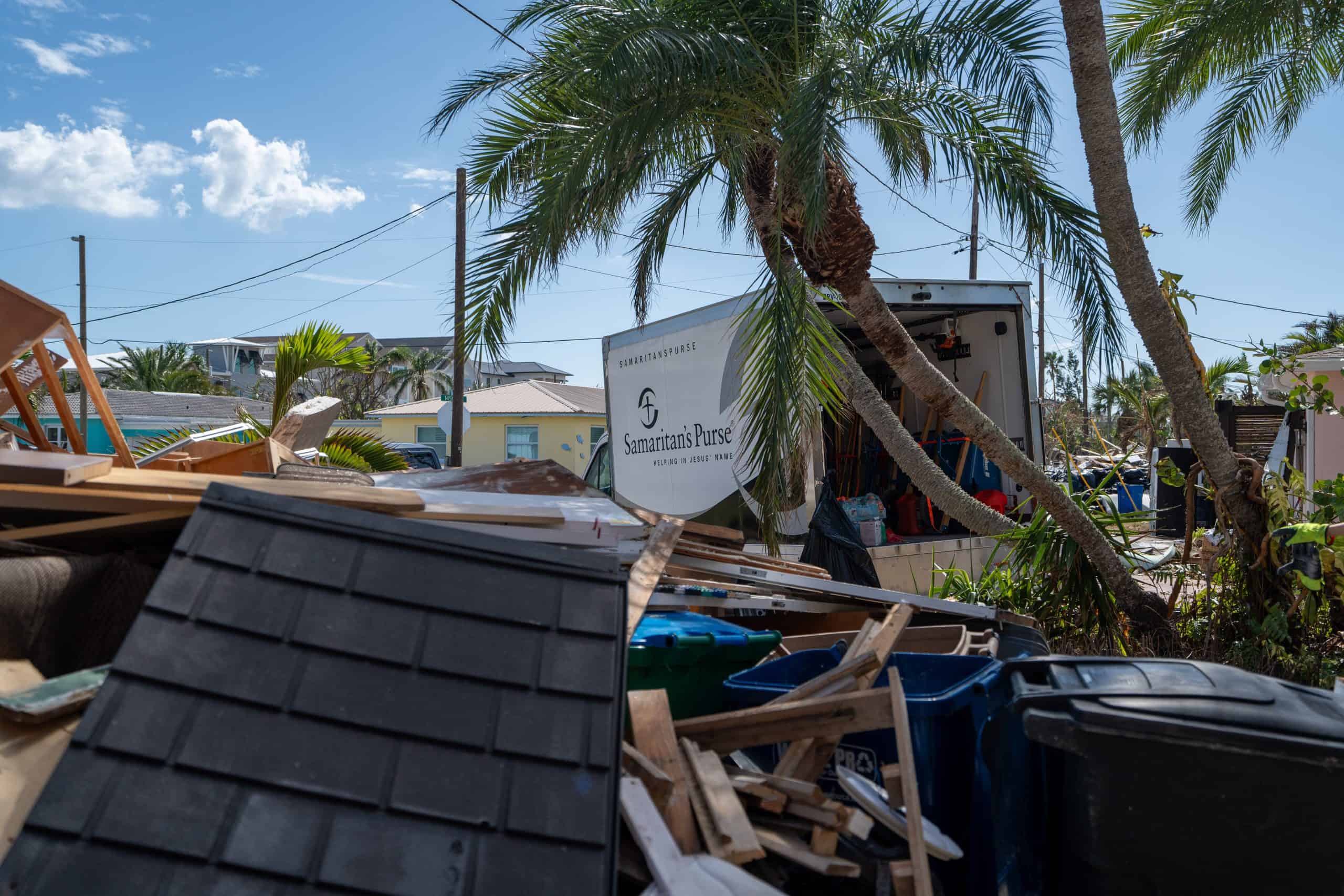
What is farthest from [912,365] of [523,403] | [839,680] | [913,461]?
[523,403]

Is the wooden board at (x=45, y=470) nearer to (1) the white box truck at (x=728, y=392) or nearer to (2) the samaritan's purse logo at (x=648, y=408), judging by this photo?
(1) the white box truck at (x=728, y=392)

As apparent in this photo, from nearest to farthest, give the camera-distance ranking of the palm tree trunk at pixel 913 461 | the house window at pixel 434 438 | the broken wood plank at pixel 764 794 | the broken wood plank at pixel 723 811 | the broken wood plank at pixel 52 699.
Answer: the broken wood plank at pixel 52 699, the broken wood plank at pixel 723 811, the broken wood plank at pixel 764 794, the palm tree trunk at pixel 913 461, the house window at pixel 434 438

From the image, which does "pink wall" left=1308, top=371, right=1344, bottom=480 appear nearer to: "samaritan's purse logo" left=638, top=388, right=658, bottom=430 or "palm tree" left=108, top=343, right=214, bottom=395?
"samaritan's purse logo" left=638, top=388, right=658, bottom=430

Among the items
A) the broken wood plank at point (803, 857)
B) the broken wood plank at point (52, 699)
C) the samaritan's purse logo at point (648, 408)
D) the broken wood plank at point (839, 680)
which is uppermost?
the samaritan's purse logo at point (648, 408)

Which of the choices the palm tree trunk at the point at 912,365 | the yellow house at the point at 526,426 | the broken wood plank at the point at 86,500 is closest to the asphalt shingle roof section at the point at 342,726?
the broken wood plank at the point at 86,500

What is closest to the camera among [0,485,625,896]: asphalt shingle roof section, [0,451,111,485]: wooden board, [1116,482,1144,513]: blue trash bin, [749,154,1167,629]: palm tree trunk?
[0,485,625,896]: asphalt shingle roof section

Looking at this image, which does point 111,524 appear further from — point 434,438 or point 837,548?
point 434,438

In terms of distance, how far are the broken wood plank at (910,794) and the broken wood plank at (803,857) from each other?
0.16m

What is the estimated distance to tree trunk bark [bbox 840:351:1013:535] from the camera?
7852 mm

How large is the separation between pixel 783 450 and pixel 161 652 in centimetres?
464

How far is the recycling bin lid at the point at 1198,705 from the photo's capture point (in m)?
2.30

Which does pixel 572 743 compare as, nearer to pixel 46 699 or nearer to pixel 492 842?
pixel 492 842

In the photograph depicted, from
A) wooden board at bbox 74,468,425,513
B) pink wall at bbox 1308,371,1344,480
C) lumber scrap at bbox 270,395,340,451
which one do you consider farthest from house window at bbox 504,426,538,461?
wooden board at bbox 74,468,425,513

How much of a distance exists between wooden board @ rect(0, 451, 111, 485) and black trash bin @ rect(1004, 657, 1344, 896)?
9.71 ft
